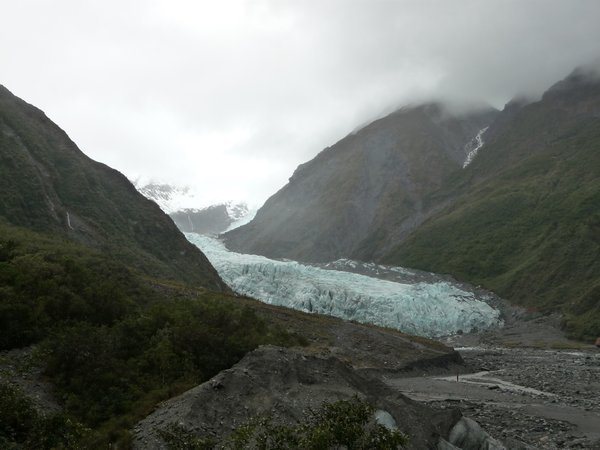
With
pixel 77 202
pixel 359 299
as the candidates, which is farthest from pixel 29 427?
pixel 359 299

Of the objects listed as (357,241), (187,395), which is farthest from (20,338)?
(357,241)

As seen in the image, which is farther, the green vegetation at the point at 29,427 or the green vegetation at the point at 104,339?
the green vegetation at the point at 104,339

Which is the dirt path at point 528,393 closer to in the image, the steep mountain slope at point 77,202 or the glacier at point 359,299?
the glacier at point 359,299

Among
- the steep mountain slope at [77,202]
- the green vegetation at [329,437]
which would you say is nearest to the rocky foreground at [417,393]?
the green vegetation at [329,437]

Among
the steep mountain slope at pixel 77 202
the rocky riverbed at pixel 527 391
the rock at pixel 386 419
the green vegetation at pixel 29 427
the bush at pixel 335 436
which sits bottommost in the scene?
the rocky riverbed at pixel 527 391

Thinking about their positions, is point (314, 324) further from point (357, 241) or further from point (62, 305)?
point (357, 241)

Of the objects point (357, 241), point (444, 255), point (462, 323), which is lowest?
point (462, 323)
